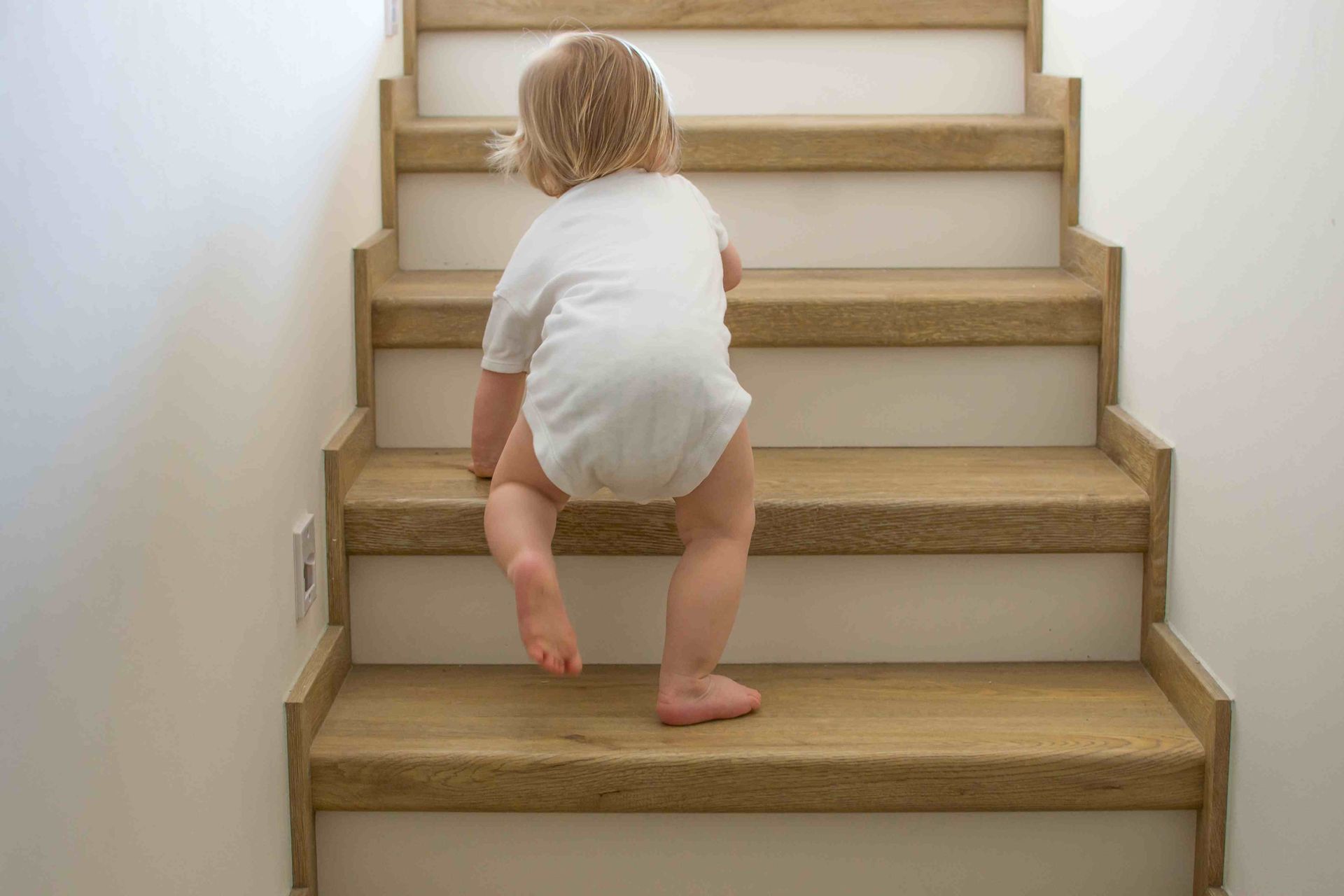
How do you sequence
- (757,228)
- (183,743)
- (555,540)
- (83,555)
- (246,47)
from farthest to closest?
(757,228) → (555,540) → (246,47) → (183,743) → (83,555)

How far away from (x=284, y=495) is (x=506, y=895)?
21.2 inches

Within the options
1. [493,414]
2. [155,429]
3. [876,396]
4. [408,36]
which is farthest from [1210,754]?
[408,36]

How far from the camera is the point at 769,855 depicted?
1.62m

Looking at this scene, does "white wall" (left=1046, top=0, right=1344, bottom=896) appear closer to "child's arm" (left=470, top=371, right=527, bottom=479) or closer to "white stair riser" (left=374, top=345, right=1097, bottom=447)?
"white stair riser" (left=374, top=345, right=1097, bottom=447)

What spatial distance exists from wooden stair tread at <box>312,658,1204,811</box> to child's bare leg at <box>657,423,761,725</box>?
0.04 meters

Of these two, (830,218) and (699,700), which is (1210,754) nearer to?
(699,700)

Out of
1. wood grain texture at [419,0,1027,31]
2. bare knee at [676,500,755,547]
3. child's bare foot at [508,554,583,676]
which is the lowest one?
child's bare foot at [508,554,583,676]

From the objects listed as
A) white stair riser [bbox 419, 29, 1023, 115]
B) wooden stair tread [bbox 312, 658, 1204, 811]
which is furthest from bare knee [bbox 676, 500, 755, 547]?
white stair riser [bbox 419, 29, 1023, 115]

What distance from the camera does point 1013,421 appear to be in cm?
203

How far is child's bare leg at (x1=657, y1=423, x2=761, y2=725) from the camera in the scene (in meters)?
1.59

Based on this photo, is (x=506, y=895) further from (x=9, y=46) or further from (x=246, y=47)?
(x=9, y=46)

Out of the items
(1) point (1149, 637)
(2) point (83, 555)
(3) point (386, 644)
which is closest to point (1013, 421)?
(1) point (1149, 637)

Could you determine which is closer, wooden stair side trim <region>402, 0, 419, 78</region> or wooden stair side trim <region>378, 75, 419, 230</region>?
wooden stair side trim <region>378, 75, 419, 230</region>

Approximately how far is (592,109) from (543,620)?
60 cm
